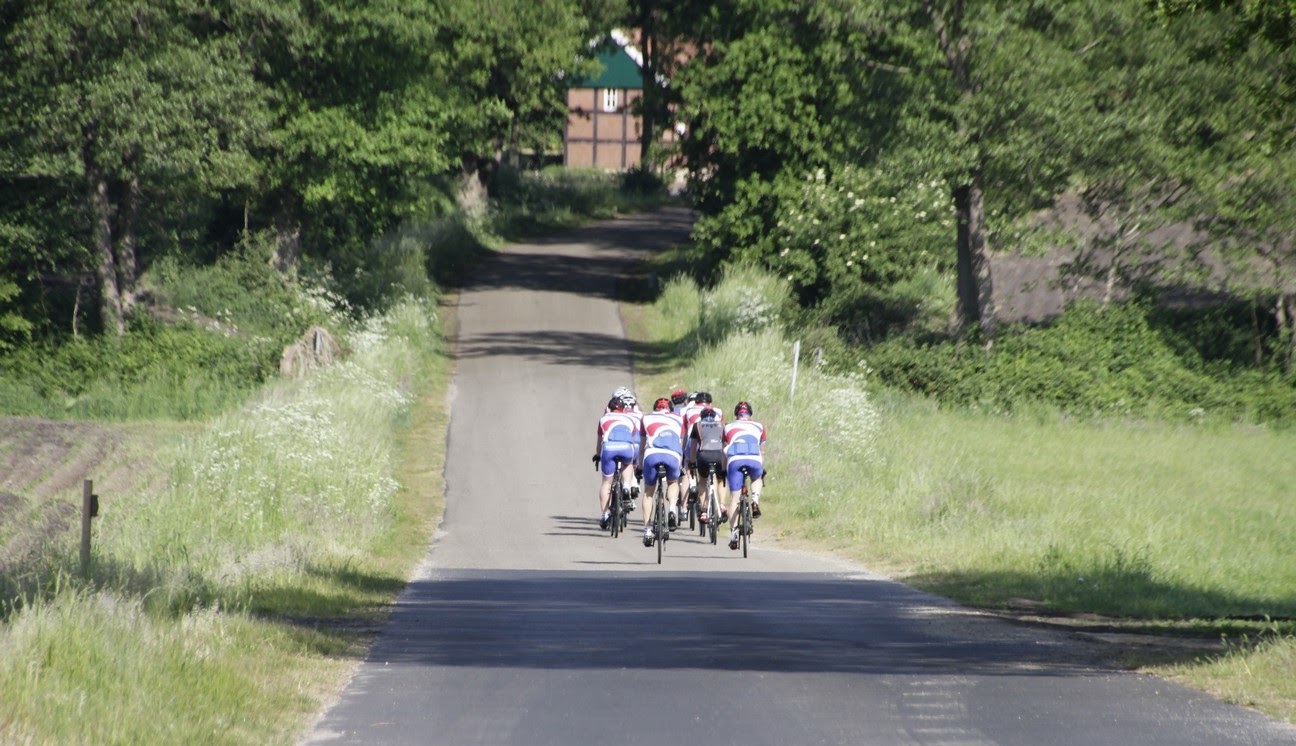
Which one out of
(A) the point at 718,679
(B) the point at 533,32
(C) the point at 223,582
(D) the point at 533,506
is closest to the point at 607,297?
(B) the point at 533,32

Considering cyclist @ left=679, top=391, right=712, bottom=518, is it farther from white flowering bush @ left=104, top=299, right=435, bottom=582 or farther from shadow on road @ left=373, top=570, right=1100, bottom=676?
shadow on road @ left=373, top=570, right=1100, bottom=676

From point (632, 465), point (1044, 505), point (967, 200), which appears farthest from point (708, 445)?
point (967, 200)

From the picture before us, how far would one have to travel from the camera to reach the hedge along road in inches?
336

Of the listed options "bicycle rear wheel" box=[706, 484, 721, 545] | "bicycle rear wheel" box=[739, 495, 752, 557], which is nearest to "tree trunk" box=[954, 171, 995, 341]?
"bicycle rear wheel" box=[706, 484, 721, 545]

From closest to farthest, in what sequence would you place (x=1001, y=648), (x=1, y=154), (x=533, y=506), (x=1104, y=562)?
(x=1001, y=648)
(x=1104, y=562)
(x=533, y=506)
(x=1, y=154)

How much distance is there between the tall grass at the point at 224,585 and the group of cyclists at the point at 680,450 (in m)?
3.00

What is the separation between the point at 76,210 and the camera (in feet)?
110

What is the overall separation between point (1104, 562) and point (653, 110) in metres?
29.3

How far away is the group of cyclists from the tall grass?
3002 mm

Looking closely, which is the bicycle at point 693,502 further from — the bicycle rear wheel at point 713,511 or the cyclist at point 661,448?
the cyclist at point 661,448

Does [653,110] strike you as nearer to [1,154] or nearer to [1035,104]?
[1035,104]

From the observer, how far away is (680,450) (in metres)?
19.9

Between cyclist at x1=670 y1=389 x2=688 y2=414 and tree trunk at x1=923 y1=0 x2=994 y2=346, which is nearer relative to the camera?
cyclist at x1=670 y1=389 x2=688 y2=414

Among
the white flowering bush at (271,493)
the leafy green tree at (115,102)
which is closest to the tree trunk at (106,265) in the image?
the leafy green tree at (115,102)
